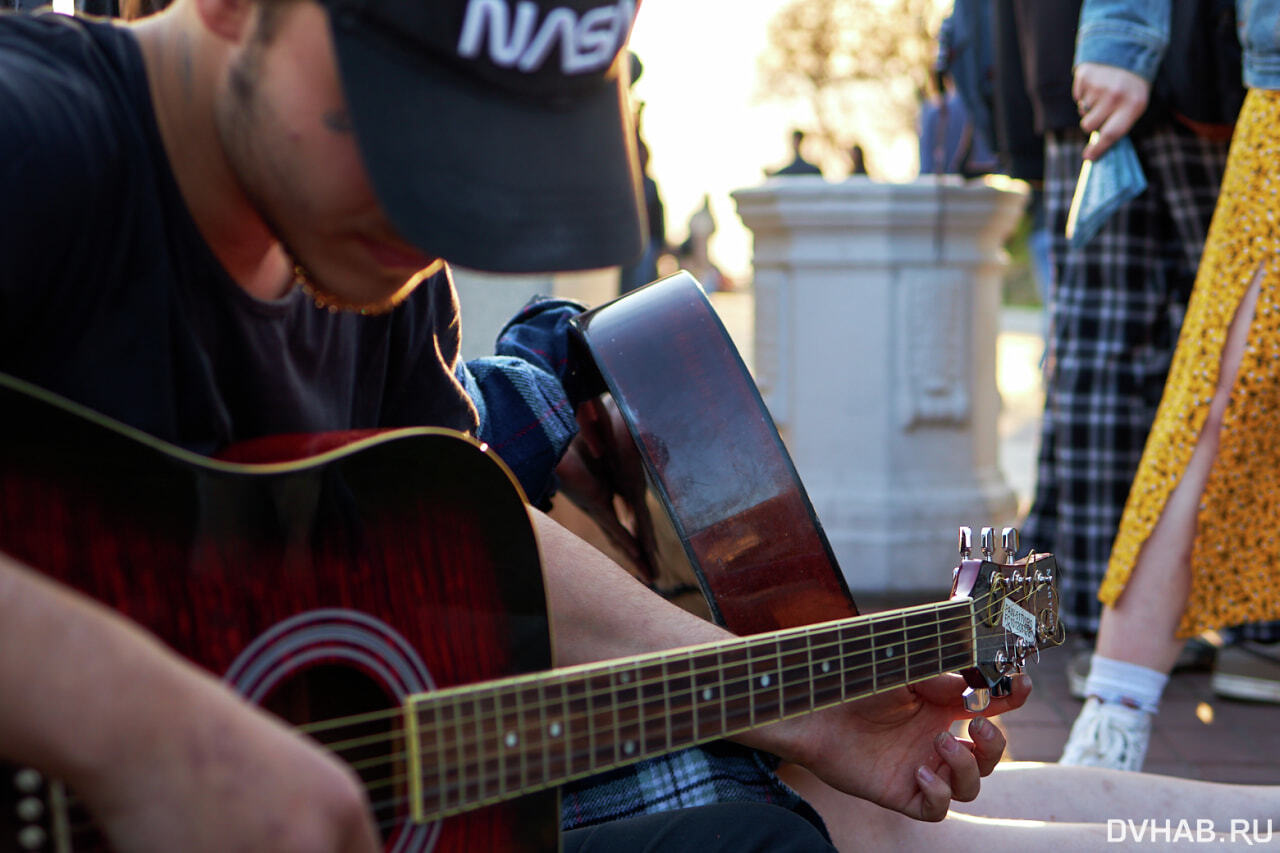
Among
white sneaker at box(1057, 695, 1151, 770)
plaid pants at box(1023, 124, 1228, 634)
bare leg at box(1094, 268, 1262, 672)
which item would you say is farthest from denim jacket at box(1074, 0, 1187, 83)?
white sneaker at box(1057, 695, 1151, 770)

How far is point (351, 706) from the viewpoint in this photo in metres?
0.99

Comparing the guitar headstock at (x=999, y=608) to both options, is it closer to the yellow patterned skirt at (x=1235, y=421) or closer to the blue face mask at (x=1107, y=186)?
the yellow patterned skirt at (x=1235, y=421)

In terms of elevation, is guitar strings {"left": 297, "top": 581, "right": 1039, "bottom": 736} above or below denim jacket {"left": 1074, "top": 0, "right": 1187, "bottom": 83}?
below

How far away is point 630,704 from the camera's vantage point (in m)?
1.12

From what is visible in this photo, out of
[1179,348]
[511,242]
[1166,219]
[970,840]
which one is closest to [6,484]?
[511,242]

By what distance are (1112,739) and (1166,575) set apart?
32 cm

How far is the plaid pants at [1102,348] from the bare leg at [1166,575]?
2.49ft

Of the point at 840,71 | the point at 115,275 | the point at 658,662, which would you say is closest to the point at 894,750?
the point at 658,662

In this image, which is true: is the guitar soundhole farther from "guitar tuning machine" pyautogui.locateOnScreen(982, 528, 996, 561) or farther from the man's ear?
"guitar tuning machine" pyautogui.locateOnScreen(982, 528, 996, 561)

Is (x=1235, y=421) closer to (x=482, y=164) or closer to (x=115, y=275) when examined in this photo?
(x=482, y=164)

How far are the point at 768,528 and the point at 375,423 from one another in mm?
504

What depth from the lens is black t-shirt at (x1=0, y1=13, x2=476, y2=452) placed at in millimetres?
906

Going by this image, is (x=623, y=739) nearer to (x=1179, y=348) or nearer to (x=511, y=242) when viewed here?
(x=511, y=242)

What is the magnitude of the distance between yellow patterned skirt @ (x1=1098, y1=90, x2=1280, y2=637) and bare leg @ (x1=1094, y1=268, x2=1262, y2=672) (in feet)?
0.05
